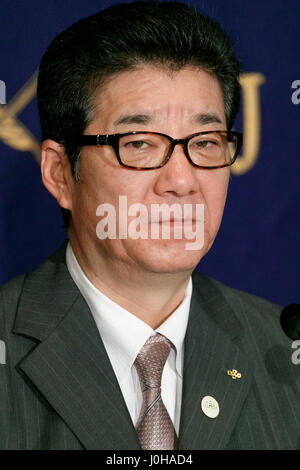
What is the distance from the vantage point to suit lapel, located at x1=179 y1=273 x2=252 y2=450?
4.80 feet

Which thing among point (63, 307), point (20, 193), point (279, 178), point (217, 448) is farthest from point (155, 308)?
point (279, 178)

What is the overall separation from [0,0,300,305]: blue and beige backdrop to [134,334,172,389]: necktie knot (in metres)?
0.53

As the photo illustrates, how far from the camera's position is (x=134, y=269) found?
1.50m

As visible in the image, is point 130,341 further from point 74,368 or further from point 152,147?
point 152,147

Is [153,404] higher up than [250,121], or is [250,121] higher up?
[250,121]

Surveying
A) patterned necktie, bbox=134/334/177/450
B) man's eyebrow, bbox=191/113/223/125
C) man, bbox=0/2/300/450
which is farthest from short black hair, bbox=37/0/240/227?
patterned necktie, bbox=134/334/177/450

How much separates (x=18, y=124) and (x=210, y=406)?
90cm
